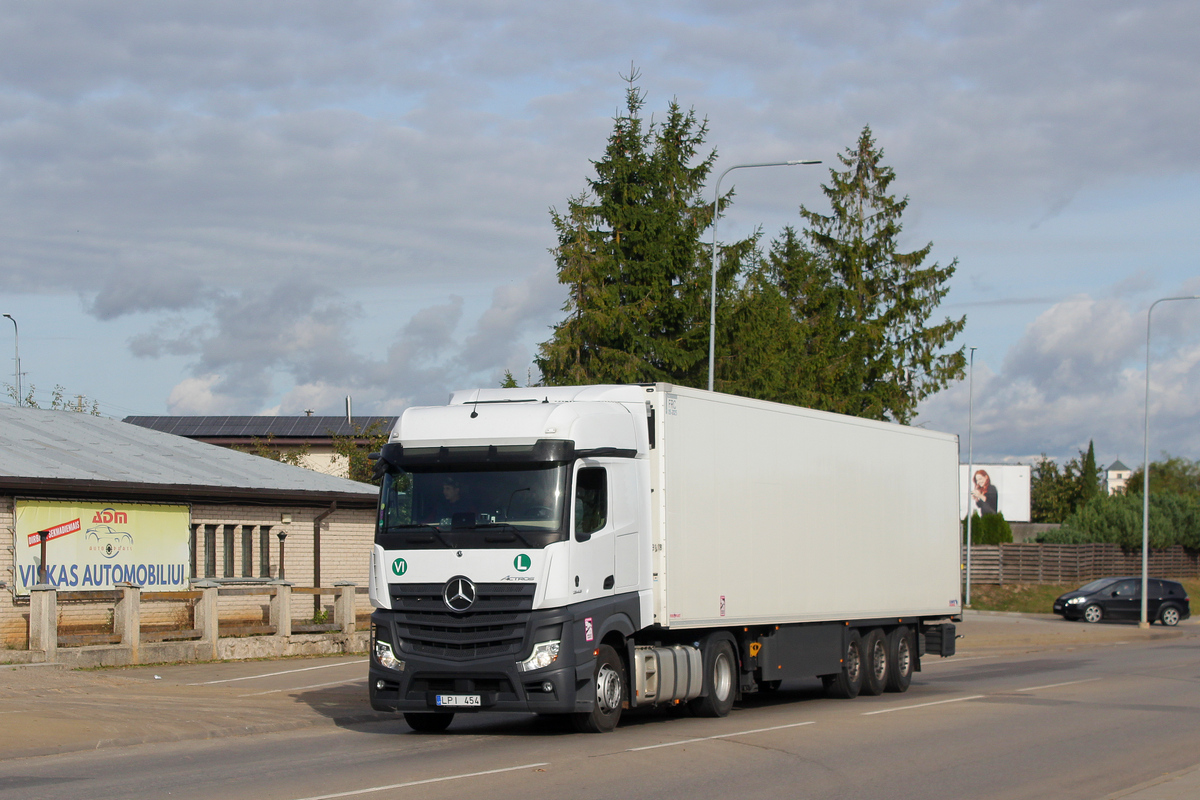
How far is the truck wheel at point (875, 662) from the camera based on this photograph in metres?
19.1

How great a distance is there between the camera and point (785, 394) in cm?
3744

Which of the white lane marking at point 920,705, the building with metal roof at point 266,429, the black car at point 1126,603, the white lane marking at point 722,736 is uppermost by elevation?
the building with metal roof at point 266,429

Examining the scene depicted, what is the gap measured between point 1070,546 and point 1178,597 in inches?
497

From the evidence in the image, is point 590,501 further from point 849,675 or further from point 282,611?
point 282,611

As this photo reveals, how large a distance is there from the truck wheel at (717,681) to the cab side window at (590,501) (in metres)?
2.84

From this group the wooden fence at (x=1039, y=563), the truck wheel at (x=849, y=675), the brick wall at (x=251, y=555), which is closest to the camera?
the truck wheel at (x=849, y=675)

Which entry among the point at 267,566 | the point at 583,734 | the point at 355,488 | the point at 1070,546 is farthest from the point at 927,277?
the point at 583,734

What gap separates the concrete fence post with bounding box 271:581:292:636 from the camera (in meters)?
23.4

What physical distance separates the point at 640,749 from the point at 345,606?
13130 millimetres

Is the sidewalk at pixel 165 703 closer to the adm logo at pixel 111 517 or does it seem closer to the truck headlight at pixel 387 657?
the truck headlight at pixel 387 657

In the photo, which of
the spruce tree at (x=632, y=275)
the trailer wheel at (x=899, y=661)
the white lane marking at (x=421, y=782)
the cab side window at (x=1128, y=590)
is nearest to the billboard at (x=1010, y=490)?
the cab side window at (x=1128, y=590)

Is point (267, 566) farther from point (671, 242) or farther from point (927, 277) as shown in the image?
point (927, 277)

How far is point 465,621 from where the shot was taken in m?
13.3

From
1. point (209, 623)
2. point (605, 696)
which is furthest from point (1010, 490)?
point (605, 696)
